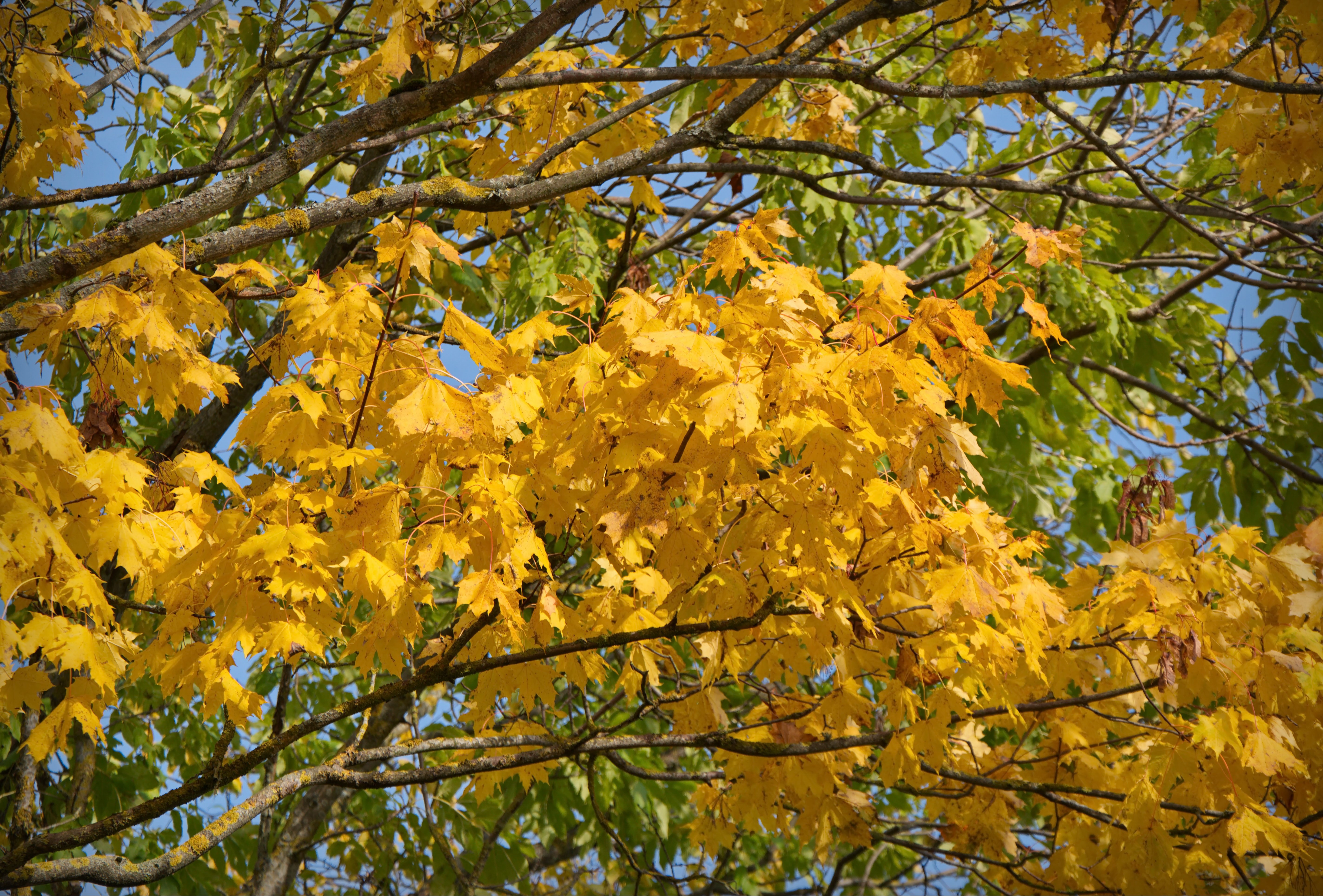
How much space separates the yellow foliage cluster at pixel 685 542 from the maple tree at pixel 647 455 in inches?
0.6

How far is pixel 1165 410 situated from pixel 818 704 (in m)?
3.66

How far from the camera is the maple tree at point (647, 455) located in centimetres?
206

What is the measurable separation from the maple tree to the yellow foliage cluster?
0.01 m

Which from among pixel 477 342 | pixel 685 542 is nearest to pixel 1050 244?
pixel 685 542

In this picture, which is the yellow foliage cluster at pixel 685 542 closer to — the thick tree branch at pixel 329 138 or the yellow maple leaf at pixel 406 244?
the yellow maple leaf at pixel 406 244

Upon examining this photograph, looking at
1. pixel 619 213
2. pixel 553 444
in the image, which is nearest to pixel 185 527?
pixel 553 444

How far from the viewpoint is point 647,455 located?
2.05m

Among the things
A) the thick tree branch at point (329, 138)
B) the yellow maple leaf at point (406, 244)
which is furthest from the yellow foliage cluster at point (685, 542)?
the thick tree branch at point (329, 138)

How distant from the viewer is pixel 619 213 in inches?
219

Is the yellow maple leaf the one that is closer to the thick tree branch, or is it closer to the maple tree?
the maple tree

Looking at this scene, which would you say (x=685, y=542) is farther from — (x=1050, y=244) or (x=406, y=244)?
(x=1050, y=244)

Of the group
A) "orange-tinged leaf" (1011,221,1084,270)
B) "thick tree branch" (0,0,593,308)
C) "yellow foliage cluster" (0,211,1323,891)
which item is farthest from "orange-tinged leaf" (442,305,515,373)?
"orange-tinged leaf" (1011,221,1084,270)

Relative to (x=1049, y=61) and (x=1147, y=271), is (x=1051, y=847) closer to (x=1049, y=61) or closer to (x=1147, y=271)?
(x=1049, y=61)

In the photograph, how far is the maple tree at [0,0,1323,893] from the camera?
206cm
